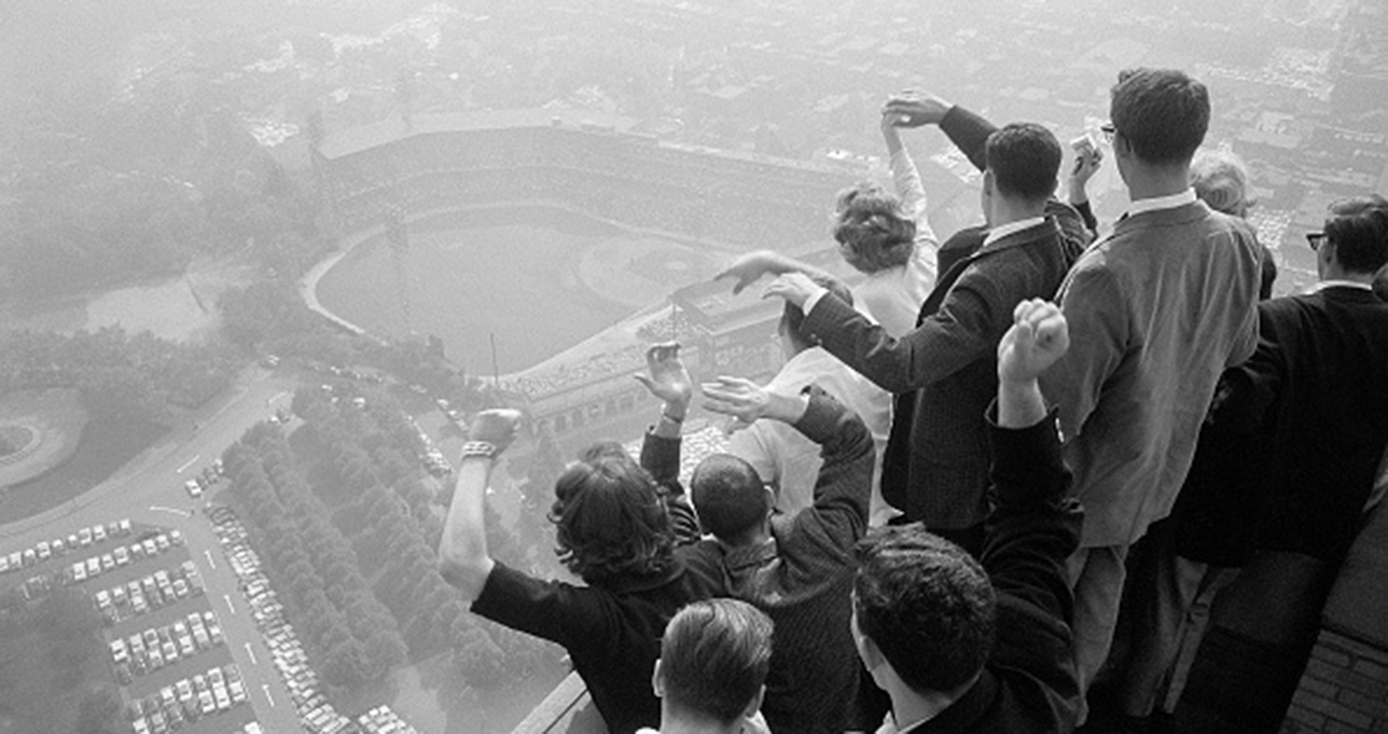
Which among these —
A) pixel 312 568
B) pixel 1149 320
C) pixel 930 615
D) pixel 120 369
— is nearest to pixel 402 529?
pixel 312 568

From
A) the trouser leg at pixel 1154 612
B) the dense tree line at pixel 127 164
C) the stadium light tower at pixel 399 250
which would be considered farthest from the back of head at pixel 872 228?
the dense tree line at pixel 127 164

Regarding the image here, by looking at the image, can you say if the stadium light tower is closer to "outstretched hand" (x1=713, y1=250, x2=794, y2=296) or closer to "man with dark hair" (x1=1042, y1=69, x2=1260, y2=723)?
"outstretched hand" (x1=713, y1=250, x2=794, y2=296)

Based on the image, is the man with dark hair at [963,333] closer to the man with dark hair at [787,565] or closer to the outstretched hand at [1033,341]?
the man with dark hair at [787,565]

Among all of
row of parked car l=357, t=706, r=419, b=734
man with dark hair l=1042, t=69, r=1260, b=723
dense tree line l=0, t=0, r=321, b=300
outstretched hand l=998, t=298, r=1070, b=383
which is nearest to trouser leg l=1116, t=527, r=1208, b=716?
man with dark hair l=1042, t=69, r=1260, b=723

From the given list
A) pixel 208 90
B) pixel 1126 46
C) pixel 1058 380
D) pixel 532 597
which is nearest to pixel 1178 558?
pixel 1058 380

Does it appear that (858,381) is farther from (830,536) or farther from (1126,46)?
(1126,46)

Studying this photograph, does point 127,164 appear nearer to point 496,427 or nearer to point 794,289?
point 496,427
